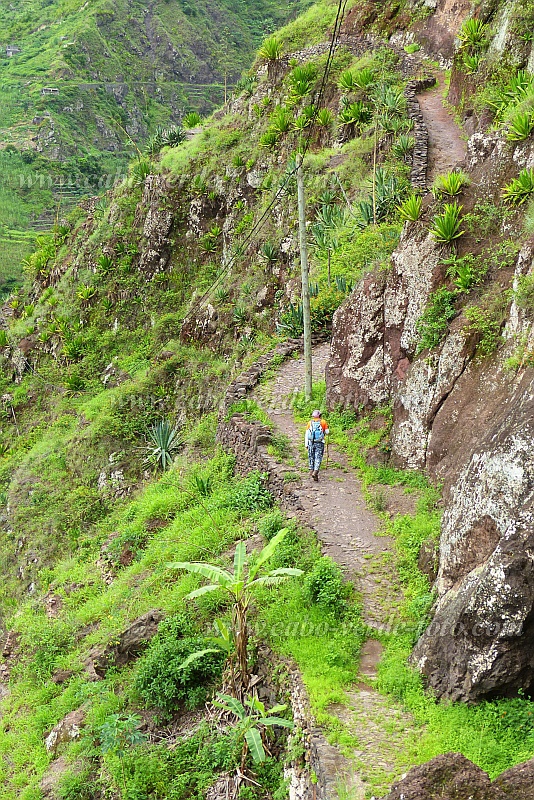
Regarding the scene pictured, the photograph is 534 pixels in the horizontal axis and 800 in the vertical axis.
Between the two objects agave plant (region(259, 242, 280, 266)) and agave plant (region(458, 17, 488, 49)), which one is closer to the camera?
agave plant (region(458, 17, 488, 49))

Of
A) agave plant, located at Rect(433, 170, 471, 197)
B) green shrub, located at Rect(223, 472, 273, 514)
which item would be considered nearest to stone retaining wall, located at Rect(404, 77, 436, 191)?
agave plant, located at Rect(433, 170, 471, 197)

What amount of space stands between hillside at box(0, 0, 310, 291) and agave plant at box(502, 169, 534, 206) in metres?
54.2

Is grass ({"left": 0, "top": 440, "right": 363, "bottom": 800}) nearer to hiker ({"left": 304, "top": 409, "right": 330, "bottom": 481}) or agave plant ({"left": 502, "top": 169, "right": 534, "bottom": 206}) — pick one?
hiker ({"left": 304, "top": 409, "right": 330, "bottom": 481})

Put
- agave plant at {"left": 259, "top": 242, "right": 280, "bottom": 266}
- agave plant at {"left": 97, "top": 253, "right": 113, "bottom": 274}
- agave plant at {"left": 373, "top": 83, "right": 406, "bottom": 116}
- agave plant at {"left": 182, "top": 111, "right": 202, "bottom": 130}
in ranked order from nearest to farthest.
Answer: agave plant at {"left": 373, "top": 83, "right": 406, "bottom": 116}, agave plant at {"left": 259, "top": 242, "right": 280, "bottom": 266}, agave plant at {"left": 97, "top": 253, "right": 113, "bottom": 274}, agave plant at {"left": 182, "top": 111, "right": 202, "bottom": 130}

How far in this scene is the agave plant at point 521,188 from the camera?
8742mm

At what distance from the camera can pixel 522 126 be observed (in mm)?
9000

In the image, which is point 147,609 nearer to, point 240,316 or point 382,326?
point 382,326

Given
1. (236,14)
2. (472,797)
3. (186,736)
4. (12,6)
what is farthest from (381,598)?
(12,6)

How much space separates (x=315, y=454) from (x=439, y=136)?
11.9 meters

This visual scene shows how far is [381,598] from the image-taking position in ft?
26.6

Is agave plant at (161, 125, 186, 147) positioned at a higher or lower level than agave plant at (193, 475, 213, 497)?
higher

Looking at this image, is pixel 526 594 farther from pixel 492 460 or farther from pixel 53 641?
pixel 53 641

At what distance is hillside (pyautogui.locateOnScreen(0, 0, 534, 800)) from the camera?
6.27 m

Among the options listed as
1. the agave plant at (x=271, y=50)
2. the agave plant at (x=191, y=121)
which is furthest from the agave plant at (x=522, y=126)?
the agave plant at (x=191, y=121)
